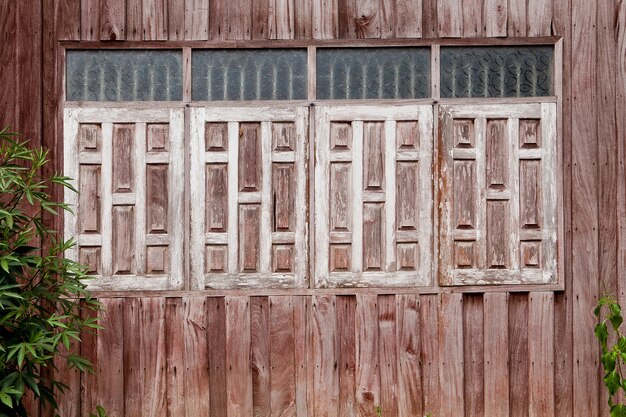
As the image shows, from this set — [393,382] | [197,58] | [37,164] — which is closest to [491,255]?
[393,382]

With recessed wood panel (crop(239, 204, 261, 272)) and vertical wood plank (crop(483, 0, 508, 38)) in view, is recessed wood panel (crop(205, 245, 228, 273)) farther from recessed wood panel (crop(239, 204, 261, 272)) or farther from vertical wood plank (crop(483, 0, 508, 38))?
vertical wood plank (crop(483, 0, 508, 38))

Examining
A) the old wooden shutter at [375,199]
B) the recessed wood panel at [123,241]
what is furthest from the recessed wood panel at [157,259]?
the old wooden shutter at [375,199]

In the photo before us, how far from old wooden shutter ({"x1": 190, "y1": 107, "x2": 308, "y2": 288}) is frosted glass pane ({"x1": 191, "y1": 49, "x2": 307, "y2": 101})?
0.45ft

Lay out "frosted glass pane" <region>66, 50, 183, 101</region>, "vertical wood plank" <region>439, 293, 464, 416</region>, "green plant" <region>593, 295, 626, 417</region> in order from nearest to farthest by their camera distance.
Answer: "green plant" <region>593, 295, 626, 417</region>
"vertical wood plank" <region>439, 293, 464, 416</region>
"frosted glass pane" <region>66, 50, 183, 101</region>

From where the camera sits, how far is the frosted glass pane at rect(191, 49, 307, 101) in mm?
5457

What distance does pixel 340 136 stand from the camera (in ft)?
17.7

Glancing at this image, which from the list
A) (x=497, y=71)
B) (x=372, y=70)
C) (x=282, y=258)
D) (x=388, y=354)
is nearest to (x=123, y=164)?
(x=282, y=258)

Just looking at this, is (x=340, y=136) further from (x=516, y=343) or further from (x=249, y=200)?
(x=516, y=343)

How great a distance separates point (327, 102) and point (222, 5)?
1042 mm

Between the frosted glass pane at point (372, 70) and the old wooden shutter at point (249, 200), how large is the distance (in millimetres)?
338

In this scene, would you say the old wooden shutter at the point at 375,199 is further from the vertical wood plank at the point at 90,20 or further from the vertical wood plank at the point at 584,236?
the vertical wood plank at the point at 90,20

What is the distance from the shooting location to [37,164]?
494 centimetres

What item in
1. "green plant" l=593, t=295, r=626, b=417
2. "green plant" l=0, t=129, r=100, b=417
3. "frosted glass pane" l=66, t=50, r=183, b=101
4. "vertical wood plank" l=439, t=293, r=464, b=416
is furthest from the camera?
"frosted glass pane" l=66, t=50, r=183, b=101

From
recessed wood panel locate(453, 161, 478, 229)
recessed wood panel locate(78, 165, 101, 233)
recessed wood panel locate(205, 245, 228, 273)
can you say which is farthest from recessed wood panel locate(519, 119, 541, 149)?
recessed wood panel locate(78, 165, 101, 233)
